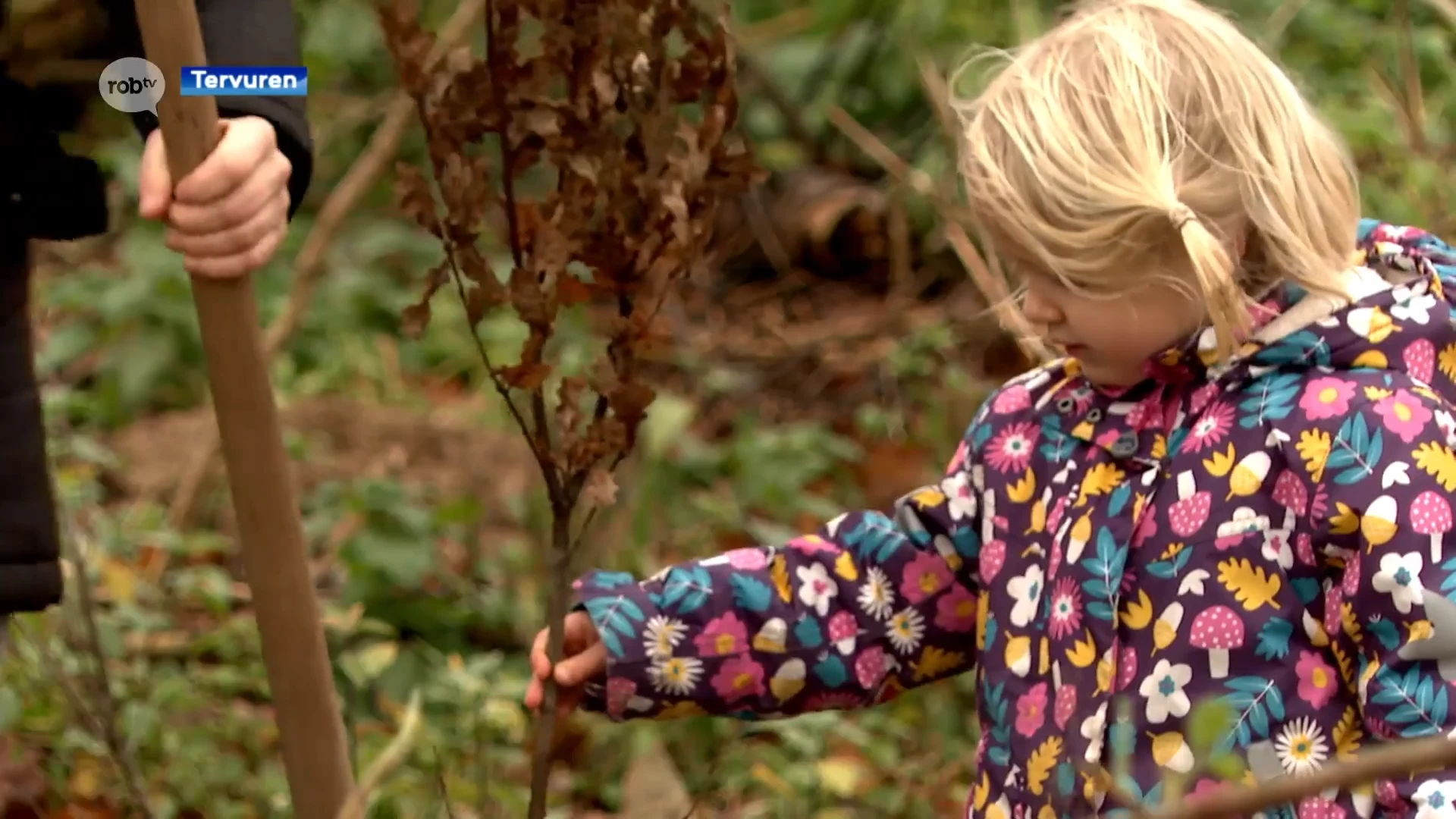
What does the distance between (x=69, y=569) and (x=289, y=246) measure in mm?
2316

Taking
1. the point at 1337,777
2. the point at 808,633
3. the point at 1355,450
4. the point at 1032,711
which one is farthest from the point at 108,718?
the point at 1337,777

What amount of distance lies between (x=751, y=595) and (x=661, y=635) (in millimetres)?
97

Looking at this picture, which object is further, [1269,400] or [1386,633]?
[1269,400]

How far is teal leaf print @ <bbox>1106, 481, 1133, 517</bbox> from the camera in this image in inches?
55.2

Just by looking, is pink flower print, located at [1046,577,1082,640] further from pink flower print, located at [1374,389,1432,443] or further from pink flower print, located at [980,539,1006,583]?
pink flower print, located at [1374,389,1432,443]

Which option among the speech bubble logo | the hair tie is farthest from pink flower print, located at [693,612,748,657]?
the speech bubble logo

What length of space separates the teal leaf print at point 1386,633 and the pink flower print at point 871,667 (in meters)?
0.50

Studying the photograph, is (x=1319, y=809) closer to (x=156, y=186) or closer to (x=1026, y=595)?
(x=1026, y=595)

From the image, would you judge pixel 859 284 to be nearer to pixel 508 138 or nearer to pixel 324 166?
pixel 324 166

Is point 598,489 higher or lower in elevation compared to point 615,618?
higher

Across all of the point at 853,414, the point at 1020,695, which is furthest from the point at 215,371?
the point at 853,414

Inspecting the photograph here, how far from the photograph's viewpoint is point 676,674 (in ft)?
5.16

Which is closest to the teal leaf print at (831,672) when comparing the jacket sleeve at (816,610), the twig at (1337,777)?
the jacket sleeve at (816,610)

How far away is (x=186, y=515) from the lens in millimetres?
3352
